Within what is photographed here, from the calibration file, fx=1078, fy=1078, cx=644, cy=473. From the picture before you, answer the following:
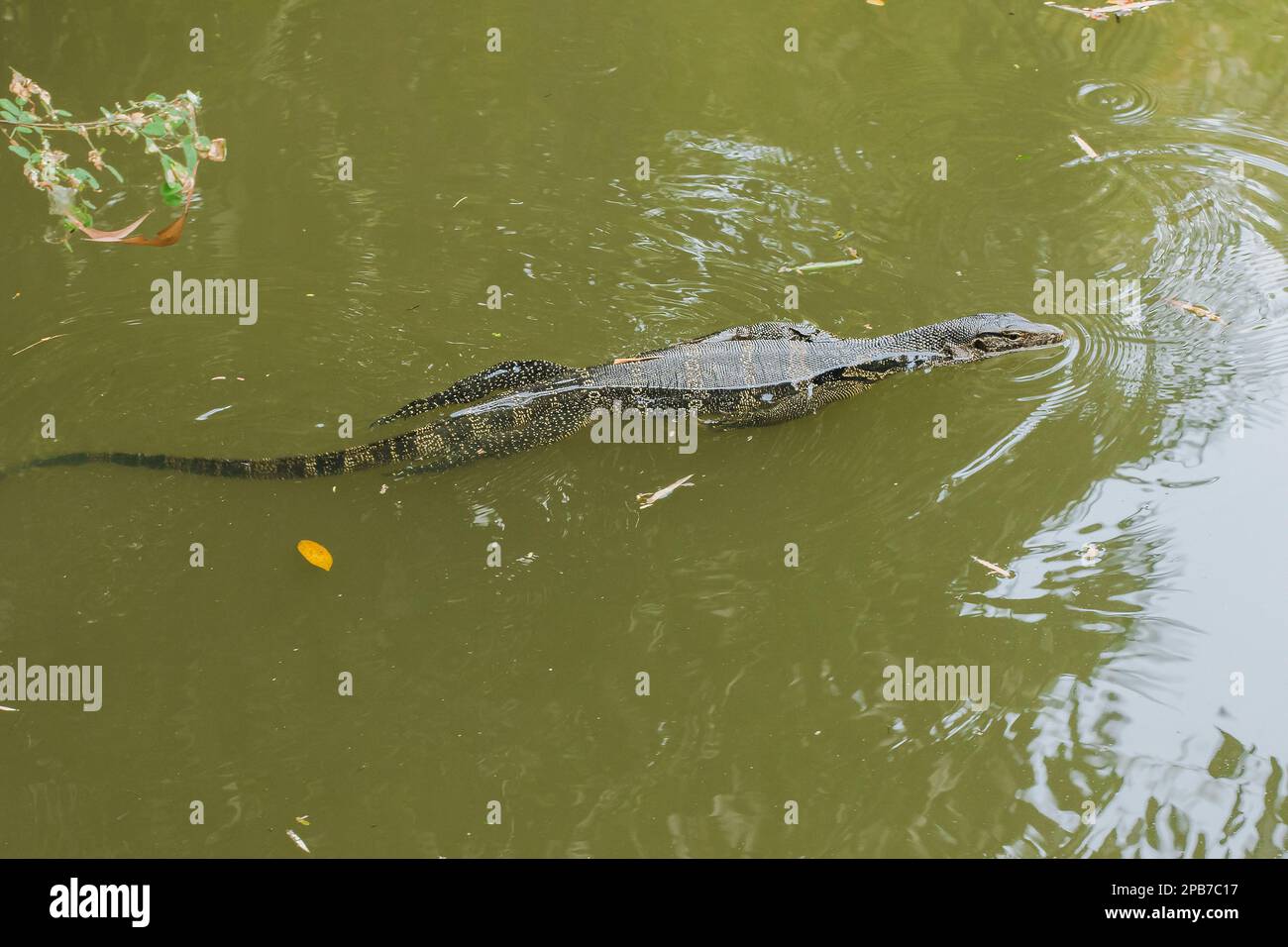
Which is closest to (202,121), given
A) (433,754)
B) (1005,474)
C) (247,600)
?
(247,600)

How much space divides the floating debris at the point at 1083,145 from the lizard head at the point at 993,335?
71.4 inches

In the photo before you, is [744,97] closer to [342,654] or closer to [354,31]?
[354,31]

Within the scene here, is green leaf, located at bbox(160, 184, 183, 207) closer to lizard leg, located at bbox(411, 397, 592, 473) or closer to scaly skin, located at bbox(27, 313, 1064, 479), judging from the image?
scaly skin, located at bbox(27, 313, 1064, 479)

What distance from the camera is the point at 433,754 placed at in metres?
4.48

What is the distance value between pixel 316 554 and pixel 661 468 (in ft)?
5.74

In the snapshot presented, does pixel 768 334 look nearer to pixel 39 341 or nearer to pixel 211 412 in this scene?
pixel 211 412

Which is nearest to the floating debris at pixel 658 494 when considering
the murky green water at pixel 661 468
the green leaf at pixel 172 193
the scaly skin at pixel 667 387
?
the murky green water at pixel 661 468

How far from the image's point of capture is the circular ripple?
297 inches

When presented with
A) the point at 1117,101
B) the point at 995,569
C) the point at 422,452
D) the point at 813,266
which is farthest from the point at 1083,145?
the point at 422,452

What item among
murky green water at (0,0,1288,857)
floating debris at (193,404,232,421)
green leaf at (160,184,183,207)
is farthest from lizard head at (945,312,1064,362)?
green leaf at (160,184,183,207)

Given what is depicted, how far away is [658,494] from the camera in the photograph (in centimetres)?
543

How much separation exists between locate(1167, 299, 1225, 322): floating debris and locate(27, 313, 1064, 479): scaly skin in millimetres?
840

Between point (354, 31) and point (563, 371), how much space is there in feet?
13.1

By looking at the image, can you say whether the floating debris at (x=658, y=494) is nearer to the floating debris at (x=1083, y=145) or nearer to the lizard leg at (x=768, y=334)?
the lizard leg at (x=768, y=334)
